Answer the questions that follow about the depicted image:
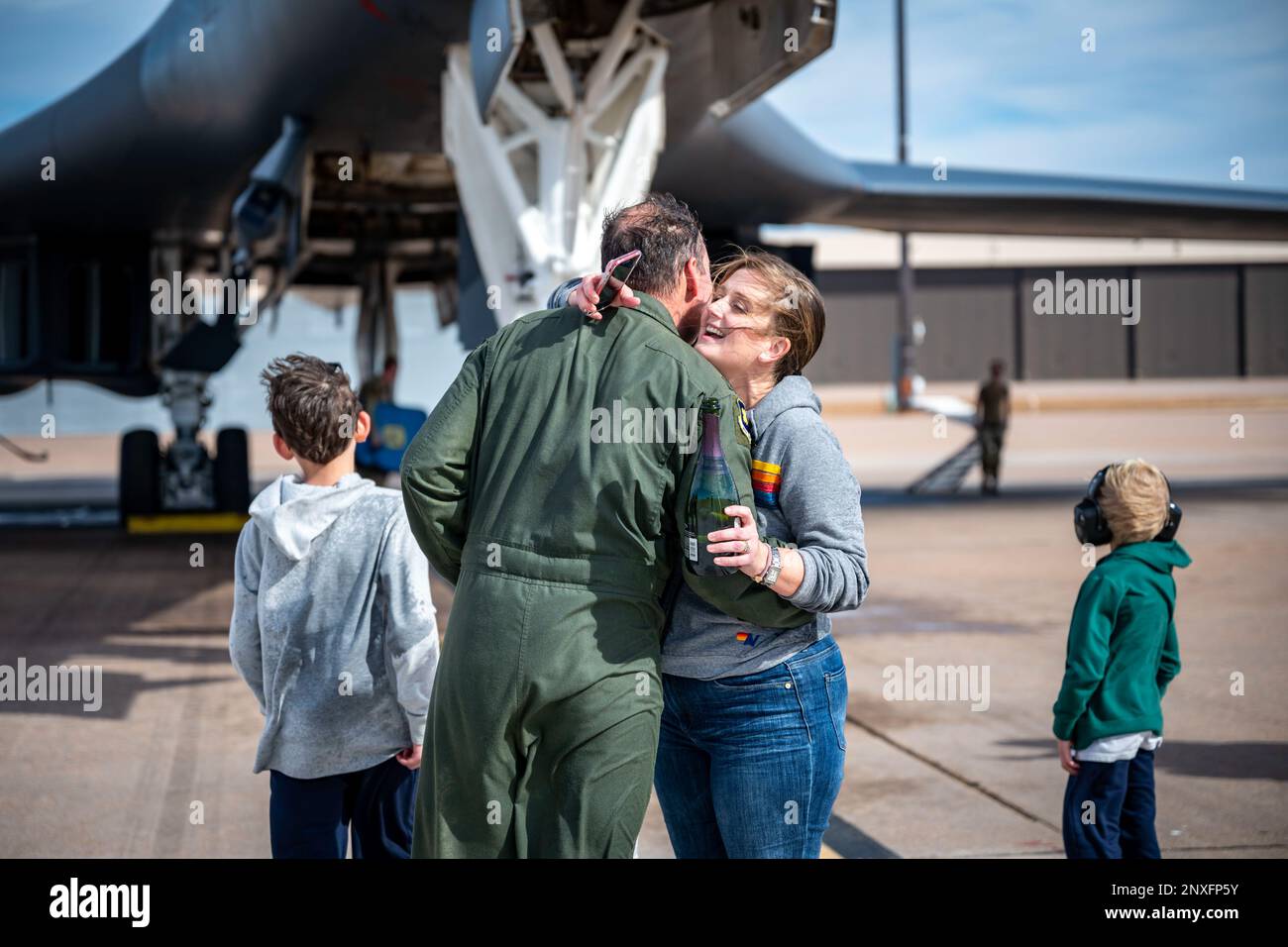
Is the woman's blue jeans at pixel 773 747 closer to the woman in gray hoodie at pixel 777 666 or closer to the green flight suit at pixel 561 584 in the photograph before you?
the woman in gray hoodie at pixel 777 666

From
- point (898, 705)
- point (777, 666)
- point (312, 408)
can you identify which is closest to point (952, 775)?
point (898, 705)

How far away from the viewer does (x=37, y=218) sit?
1125 cm

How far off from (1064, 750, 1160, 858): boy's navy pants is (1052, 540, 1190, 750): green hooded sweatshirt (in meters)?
0.09

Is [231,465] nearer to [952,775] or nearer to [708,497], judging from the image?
[952,775]

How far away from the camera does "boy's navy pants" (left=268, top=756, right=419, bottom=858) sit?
2.85 meters

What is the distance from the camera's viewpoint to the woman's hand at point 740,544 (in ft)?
6.77

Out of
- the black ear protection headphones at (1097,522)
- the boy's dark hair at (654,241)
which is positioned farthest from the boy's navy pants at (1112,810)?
the boy's dark hair at (654,241)

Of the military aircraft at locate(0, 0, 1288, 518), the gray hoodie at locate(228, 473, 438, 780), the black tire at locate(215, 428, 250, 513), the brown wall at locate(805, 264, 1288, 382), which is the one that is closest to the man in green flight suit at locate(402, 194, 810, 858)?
the gray hoodie at locate(228, 473, 438, 780)

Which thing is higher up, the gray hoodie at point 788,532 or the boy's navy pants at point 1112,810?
the gray hoodie at point 788,532

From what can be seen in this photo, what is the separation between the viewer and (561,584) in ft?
7.06

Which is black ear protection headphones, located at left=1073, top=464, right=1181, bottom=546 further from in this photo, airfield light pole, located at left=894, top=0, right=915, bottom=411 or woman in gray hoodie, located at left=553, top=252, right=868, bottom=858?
airfield light pole, located at left=894, top=0, right=915, bottom=411

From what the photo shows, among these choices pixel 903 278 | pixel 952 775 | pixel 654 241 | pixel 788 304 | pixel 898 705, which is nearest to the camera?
pixel 654 241

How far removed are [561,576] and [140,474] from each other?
11.2 m

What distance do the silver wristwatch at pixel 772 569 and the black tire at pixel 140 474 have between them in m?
10.9
